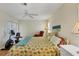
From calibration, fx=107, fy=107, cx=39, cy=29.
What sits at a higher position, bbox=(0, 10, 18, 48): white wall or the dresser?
bbox=(0, 10, 18, 48): white wall

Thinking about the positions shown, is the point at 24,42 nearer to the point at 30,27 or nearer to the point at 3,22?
the point at 30,27

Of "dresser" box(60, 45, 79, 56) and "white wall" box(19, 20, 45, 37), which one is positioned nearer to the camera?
"dresser" box(60, 45, 79, 56)

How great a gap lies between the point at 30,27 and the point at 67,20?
80cm

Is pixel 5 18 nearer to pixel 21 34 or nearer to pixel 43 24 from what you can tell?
pixel 21 34

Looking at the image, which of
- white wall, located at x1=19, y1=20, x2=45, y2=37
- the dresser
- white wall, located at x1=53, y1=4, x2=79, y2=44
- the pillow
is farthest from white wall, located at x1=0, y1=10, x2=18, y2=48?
the dresser

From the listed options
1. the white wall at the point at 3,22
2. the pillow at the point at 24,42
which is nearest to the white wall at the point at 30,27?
the pillow at the point at 24,42

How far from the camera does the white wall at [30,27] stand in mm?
2279

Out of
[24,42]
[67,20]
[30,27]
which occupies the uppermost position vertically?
[67,20]

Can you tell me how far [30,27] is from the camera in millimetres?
2338

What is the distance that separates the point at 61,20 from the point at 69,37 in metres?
0.44

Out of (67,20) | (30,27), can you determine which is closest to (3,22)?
(30,27)

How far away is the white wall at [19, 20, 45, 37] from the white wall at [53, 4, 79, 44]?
0.38 metres

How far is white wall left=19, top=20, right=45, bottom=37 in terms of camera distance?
228 centimetres

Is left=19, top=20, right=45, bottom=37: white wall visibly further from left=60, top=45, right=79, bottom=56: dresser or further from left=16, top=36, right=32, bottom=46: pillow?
left=60, top=45, right=79, bottom=56: dresser
